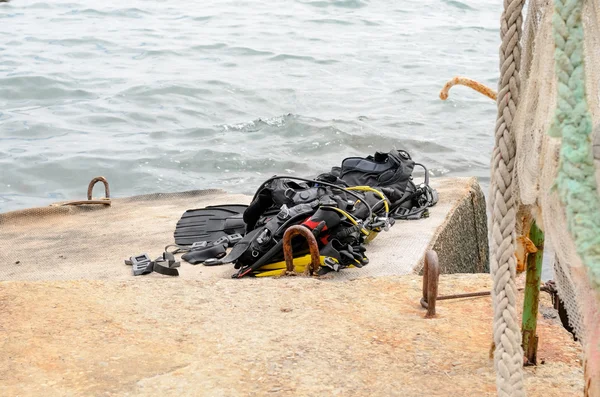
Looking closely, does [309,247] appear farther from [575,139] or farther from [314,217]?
[575,139]

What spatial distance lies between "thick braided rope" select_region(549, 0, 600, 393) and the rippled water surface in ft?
26.8

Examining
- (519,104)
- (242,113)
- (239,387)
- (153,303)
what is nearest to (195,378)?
(239,387)

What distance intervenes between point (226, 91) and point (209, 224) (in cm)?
897

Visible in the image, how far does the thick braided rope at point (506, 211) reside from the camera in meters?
1.67

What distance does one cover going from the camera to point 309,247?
160 inches

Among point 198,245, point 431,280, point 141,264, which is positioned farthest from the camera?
point 198,245

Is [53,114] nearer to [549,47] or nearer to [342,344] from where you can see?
[342,344]

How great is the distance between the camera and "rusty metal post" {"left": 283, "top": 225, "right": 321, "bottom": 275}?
3.96m

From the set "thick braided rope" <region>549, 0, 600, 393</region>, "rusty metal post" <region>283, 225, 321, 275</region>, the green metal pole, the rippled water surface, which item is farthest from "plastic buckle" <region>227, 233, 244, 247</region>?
the rippled water surface

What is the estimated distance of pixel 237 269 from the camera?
4.43 metres

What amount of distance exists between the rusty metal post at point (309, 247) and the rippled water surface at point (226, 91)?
560 centimetres

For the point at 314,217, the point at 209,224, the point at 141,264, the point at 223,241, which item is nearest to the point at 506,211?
the point at 314,217

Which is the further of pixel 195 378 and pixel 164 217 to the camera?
pixel 164 217

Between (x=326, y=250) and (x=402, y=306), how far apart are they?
2.66ft
